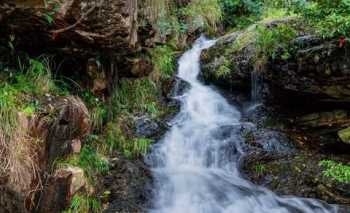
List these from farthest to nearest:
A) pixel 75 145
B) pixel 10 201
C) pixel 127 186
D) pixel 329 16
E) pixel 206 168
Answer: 1. pixel 206 168
2. pixel 329 16
3. pixel 127 186
4. pixel 75 145
5. pixel 10 201

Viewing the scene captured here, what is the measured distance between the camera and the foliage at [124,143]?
17.7 feet

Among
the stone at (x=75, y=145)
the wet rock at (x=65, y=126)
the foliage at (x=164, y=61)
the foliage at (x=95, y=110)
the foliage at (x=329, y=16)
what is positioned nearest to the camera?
the wet rock at (x=65, y=126)

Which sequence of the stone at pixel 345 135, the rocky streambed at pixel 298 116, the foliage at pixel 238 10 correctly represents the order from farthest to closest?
the foliage at pixel 238 10 < the stone at pixel 345 135 < the rocky streambed at pixel 298 116

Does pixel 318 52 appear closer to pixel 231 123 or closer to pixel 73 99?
pixel 231 123

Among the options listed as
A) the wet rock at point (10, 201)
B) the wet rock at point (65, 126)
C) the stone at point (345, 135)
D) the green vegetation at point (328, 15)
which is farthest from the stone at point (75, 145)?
the stone at point (345, 135)

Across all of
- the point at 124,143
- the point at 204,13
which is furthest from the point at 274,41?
the point at 204,13

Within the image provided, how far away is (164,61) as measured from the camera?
7.69 metres

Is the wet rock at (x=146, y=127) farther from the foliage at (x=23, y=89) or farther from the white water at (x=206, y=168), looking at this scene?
the foliage at (x=23, y=89)

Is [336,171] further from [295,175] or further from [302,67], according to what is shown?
[302,67]

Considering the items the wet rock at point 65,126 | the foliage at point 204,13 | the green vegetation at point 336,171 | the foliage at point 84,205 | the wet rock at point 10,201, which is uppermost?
the foliage at point 204,13

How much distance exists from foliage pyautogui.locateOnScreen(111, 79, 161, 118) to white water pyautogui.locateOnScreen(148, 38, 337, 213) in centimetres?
51

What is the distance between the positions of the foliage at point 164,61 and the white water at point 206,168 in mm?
667

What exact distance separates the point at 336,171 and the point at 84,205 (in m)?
3.15

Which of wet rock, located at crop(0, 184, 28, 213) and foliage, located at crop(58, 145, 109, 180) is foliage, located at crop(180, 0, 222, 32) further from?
wet rock, located at crop(0, 184, 28, 213)
